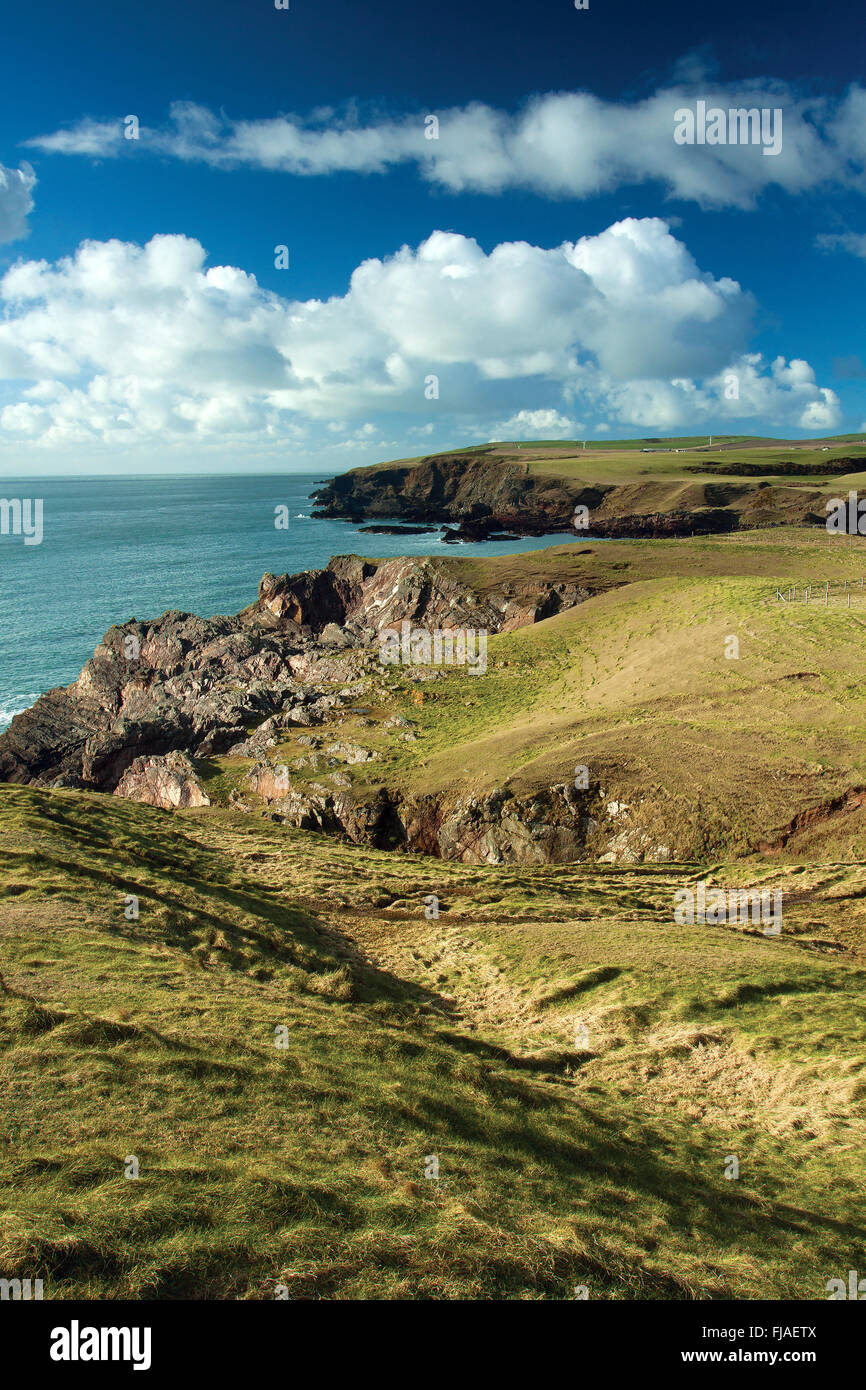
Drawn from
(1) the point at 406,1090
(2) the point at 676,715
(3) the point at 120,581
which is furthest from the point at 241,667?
(3) the point at 120,581

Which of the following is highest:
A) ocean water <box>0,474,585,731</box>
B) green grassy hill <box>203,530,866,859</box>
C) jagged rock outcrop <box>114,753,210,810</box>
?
ocean water <box>0,474,585,731</box>

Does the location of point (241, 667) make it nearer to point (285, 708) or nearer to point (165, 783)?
point (285, 708)

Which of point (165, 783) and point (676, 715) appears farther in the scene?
point (165, 783)

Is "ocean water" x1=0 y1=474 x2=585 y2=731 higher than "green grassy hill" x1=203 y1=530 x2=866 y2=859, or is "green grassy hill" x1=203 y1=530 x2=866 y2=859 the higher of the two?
"ocean water" x1=0 y1=474 x2=585 y2=731

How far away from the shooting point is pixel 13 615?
12319 centimetres

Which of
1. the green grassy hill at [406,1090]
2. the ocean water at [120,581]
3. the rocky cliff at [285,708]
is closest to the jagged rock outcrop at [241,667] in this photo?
the rocky cliff at [285,708]

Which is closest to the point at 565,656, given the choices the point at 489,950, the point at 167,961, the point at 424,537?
the point at 489,950

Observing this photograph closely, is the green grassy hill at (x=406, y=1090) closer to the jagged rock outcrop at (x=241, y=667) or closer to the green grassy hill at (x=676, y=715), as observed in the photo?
the green grassy hill at (x=676, y=715)

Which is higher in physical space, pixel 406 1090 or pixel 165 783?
pixel 406 1090

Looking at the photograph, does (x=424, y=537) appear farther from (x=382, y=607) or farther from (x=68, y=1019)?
(x=68, y=1019)

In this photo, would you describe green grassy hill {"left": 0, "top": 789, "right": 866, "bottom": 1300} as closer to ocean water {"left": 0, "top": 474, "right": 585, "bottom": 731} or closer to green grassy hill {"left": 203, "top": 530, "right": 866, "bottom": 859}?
green grassy hill {"left": 203, "top": 530, "right": 866, "bottom": 859}

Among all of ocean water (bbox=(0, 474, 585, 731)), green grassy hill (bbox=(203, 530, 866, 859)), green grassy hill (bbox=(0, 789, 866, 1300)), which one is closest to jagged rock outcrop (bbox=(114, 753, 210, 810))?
green grassy hill (bbox=(203, 530, 866, 859))

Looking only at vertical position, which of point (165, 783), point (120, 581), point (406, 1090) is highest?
point (120, 581)
